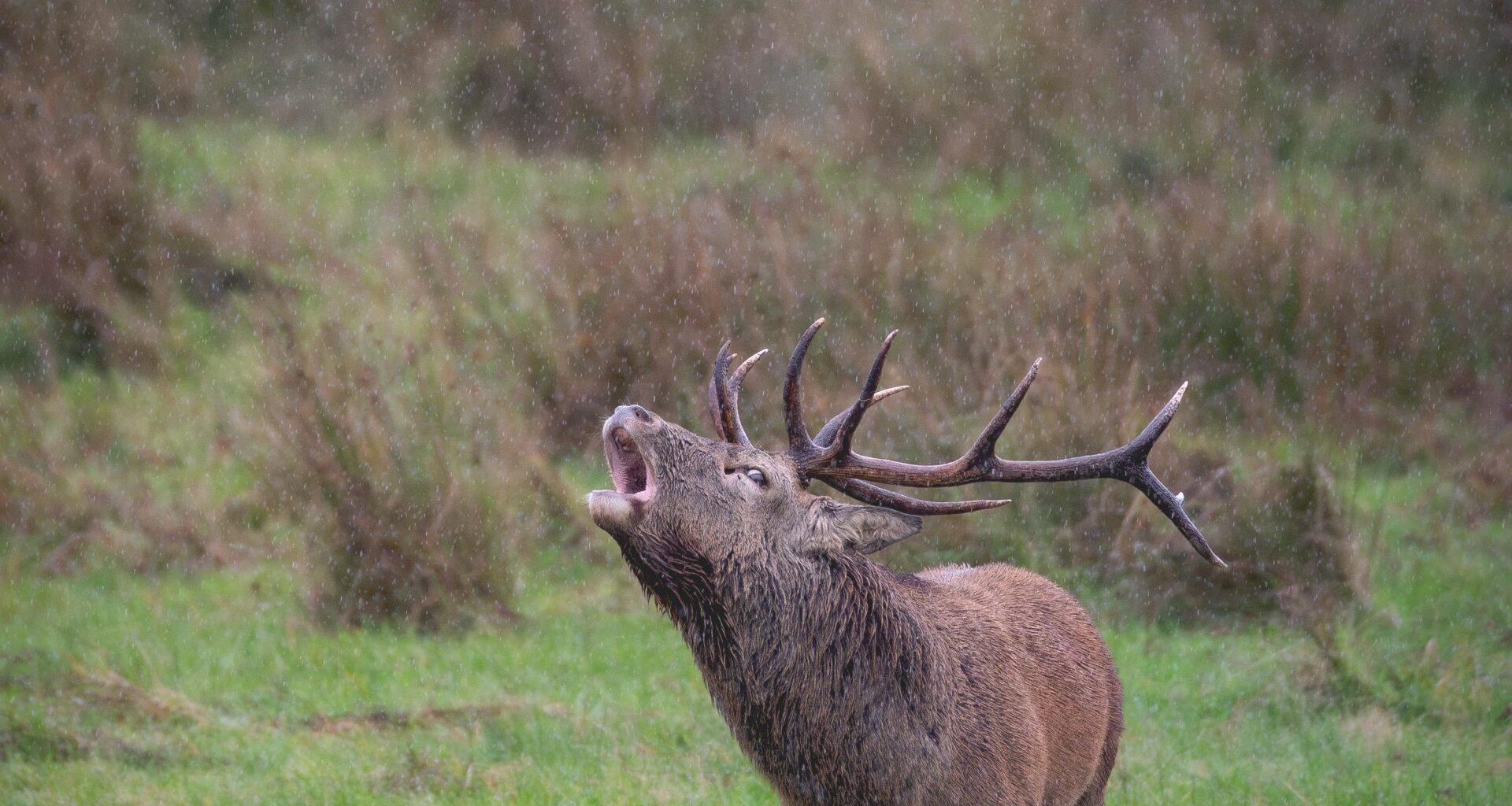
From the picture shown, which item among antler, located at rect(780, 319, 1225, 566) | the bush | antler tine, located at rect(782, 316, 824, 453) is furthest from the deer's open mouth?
the bush

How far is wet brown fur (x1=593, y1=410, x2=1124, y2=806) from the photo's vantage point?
13.8ft

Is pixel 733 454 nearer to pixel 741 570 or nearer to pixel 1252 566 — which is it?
pixel 741 570

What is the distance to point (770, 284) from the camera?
10898 mm

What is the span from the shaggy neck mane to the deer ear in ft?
0.24

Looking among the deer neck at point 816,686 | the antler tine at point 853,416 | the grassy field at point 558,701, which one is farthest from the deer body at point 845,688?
the grassy field at point 558,701

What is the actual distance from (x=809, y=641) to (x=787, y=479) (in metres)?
0.44

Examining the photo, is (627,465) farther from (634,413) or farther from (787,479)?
(787,479)

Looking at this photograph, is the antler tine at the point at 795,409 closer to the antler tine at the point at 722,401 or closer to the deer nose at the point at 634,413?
the antler tine at the point at 722,401

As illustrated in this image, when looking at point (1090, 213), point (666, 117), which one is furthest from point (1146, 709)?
point (666, 117)

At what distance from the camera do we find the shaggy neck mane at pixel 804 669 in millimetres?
4203

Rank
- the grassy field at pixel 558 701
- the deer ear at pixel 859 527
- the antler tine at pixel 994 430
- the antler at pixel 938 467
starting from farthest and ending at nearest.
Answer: the grassy field at pixel 558 701 → the antler at pixel 938 467 → the deer ear at pixel 859 527 → the antler tine at pixel 994 430

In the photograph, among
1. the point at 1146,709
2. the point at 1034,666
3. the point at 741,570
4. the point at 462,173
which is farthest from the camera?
the point at 462,173

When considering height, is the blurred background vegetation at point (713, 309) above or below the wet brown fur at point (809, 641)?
below

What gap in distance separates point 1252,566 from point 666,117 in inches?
320
